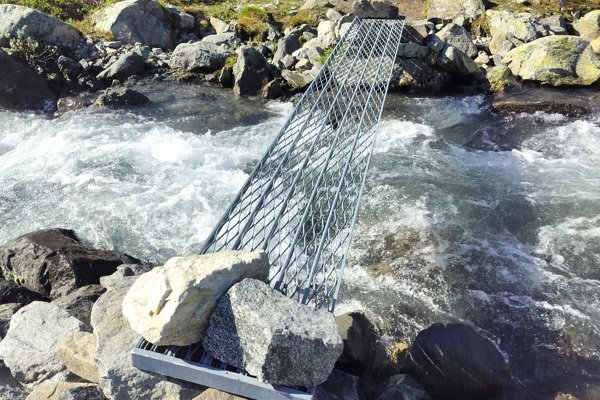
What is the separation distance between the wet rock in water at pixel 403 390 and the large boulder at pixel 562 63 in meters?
6.33

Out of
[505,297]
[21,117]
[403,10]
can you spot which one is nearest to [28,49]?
[21,117]

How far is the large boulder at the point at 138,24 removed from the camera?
360 inches

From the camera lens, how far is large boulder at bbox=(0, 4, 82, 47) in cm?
811

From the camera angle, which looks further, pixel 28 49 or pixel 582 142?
pixel 28 49

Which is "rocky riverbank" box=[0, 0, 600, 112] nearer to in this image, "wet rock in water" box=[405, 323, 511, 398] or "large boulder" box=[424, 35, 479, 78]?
"large boulder" box=[424, 35, 479, 78]

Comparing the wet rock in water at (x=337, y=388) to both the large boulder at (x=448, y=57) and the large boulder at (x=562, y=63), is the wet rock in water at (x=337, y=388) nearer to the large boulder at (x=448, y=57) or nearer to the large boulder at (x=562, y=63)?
the large boulder at (x=448, y=57)

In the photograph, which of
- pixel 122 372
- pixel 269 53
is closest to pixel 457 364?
pixel 122 372

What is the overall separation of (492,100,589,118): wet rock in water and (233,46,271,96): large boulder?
11.9ft

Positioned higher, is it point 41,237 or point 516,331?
point 41,237

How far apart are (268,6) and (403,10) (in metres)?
3.03

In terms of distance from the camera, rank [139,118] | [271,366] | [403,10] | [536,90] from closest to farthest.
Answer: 1. [271,366]
2. [139,118]
3. [536,90]
4. [403,10]

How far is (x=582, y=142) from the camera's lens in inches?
240

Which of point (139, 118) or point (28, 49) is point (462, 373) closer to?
point (139, 118)

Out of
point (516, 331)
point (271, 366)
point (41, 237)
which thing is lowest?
point (516, 331)
